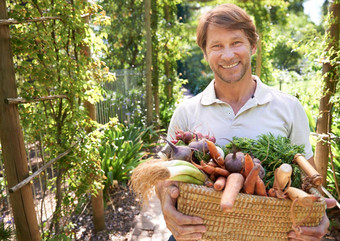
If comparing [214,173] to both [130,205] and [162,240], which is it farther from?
[130,205]

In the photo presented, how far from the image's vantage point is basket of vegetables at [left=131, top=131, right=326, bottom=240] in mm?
1184

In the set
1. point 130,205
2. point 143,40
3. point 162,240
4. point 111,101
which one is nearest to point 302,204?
point 162,240

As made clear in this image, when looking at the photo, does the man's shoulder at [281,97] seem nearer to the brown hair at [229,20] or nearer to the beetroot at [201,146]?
the brown hair at [229,20]

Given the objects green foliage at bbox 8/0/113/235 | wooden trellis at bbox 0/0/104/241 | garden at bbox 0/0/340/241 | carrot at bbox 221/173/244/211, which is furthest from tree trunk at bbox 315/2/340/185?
wooden trellis at bbox 0/0/104/241

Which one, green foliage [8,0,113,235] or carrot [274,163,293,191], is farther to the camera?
green foliage [8,0,113,235]

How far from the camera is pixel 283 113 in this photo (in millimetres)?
1854

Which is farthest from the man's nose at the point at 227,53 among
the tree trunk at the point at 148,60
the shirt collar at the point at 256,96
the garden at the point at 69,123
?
the tree trunk at the point at 148,60

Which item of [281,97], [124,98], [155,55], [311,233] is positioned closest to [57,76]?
[281,97]

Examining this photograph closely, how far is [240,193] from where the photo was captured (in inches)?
47.5

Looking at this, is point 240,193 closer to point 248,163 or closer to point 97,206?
point 248,163

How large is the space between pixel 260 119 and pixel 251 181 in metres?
0.73

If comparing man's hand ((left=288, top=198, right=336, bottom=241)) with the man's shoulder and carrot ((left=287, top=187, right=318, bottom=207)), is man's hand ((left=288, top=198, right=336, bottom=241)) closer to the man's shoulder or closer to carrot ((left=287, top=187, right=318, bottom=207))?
carrot ((left=287, top=187, right=318, bottom=207))

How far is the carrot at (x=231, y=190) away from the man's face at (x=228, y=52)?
0.80 meters

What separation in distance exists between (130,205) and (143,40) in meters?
5.13
